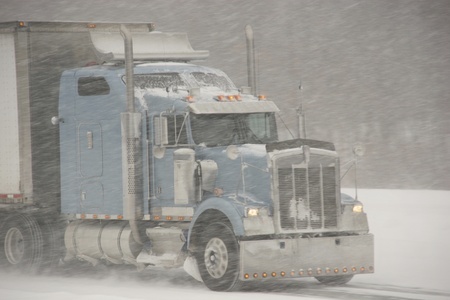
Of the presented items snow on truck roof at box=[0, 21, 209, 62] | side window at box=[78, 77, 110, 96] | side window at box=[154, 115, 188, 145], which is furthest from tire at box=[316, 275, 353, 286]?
side window at box=[78, 77, 110, 96]

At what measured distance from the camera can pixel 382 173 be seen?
42.4 metres

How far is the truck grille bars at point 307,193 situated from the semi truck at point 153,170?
1 cm

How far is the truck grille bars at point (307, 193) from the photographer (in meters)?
17.3

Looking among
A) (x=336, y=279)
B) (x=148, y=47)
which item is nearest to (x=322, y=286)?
(x=336, y=279)

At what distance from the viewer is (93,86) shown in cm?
2000

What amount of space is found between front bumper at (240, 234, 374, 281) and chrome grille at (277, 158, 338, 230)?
0.97ft

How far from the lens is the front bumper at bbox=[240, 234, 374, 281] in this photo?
55.0 feet

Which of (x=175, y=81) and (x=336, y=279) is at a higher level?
(x=175, y=81)

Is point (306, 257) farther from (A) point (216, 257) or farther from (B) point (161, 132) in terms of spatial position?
(B) point (161, 132)

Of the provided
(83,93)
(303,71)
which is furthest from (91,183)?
(303,71)

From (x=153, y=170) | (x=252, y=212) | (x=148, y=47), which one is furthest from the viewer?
(x=148, y=47)

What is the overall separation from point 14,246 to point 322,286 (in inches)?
234

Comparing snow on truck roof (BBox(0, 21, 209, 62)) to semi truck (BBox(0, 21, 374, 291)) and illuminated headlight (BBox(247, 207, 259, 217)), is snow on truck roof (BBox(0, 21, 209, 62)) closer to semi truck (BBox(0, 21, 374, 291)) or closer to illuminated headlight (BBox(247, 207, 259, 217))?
semi truck (BBox(0, 21, 374, 291))

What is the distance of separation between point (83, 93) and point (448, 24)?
1075 inches
